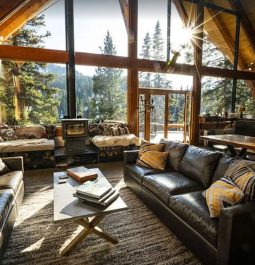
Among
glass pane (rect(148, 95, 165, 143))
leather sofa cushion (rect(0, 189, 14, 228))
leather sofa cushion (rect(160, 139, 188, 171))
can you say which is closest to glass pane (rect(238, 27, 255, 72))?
glass pane (rect(148, 95, 165, 143))

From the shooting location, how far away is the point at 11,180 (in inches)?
98.7

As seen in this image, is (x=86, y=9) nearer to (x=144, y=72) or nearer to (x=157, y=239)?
(x=144, y=72)

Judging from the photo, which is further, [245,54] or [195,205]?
[245,54]

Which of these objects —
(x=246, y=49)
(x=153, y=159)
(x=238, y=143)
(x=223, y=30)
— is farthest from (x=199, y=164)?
(x=246, y=49)

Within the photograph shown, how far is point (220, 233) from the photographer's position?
59.5 inches

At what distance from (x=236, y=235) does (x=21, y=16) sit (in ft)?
20.6

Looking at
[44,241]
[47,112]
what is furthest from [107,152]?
[44,241]

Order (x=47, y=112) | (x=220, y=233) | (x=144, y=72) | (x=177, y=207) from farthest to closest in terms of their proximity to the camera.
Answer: (x=144, y=72) → (x=47, y=112) → (x=177, y=207) → (x=220, y=233)

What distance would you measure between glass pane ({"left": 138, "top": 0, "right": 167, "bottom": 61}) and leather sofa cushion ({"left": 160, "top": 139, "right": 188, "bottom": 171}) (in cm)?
424

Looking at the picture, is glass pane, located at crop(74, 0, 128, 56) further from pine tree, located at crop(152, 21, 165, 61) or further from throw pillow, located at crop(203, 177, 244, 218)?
throw pillow, located at crop(203, 177, 244, 218)

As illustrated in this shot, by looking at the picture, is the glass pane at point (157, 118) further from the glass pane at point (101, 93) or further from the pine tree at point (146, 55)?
the glass pane at point (101, 93)

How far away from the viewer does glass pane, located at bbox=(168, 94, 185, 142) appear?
748 centimetres

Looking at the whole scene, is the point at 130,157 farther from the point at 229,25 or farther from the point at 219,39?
the point at 229,25

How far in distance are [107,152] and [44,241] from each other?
3.11 meters
